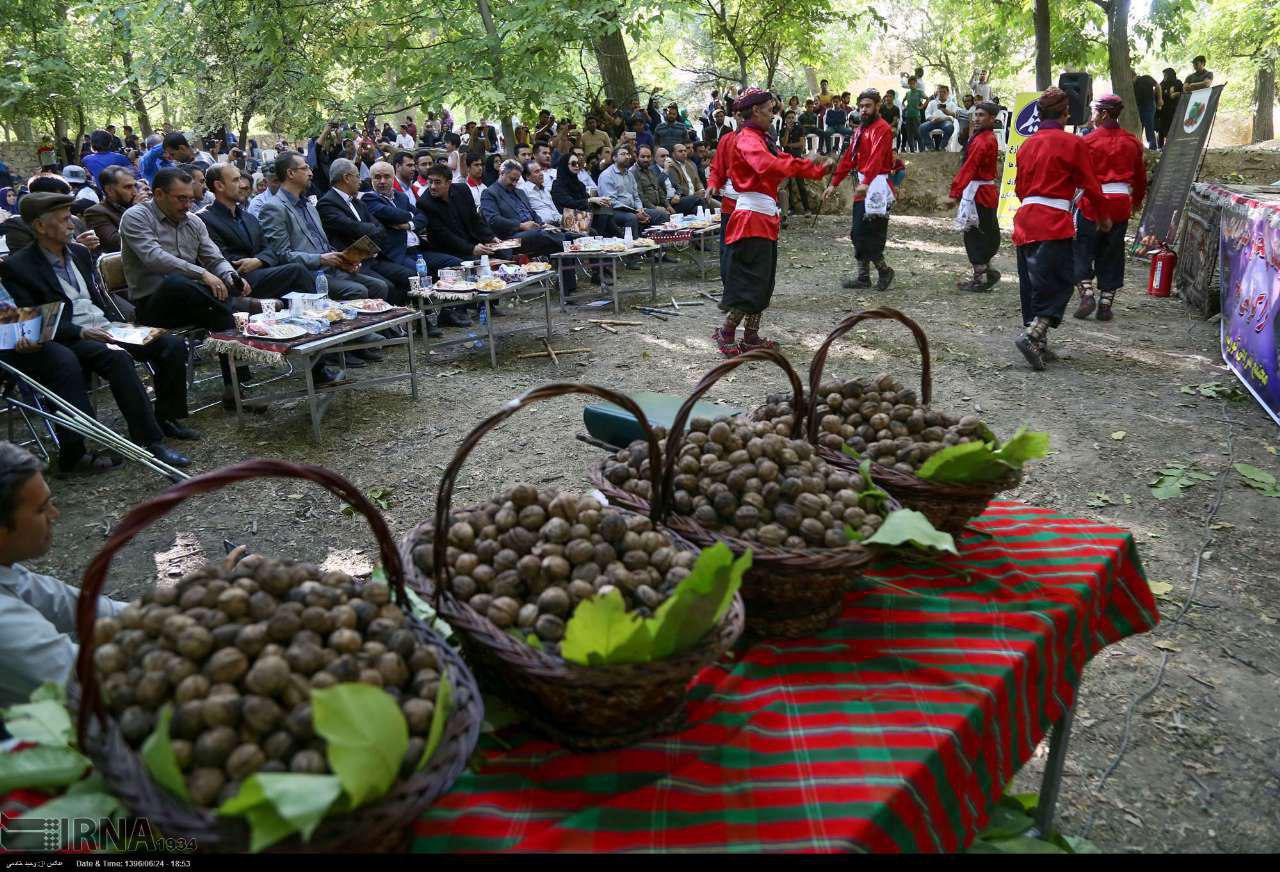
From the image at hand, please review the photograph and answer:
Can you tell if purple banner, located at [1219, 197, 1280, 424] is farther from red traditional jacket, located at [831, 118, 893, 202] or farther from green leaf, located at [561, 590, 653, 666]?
green leaf, located at [561, 590, 653, 666]

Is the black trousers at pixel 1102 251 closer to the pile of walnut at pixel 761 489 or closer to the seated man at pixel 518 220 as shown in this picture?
the seated man at pixel 518 220

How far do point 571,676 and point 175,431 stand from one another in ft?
17.5

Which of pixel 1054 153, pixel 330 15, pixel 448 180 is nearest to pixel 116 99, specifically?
pixel 330 15

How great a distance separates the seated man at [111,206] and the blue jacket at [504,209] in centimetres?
376

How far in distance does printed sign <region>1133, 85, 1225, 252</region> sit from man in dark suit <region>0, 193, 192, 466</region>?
10.9 meters

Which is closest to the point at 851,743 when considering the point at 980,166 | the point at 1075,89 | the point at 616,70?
the point at 980,166

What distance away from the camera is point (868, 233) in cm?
956

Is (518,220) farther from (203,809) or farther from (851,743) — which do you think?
(203,809)

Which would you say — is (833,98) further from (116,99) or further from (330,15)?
(116,99)

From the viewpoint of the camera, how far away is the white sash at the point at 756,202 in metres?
6.62

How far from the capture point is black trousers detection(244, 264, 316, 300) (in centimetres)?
644

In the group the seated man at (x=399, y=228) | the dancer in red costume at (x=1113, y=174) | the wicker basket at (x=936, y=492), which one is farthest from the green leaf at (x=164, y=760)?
the dancer in red costume at (x=1113, y=174)
